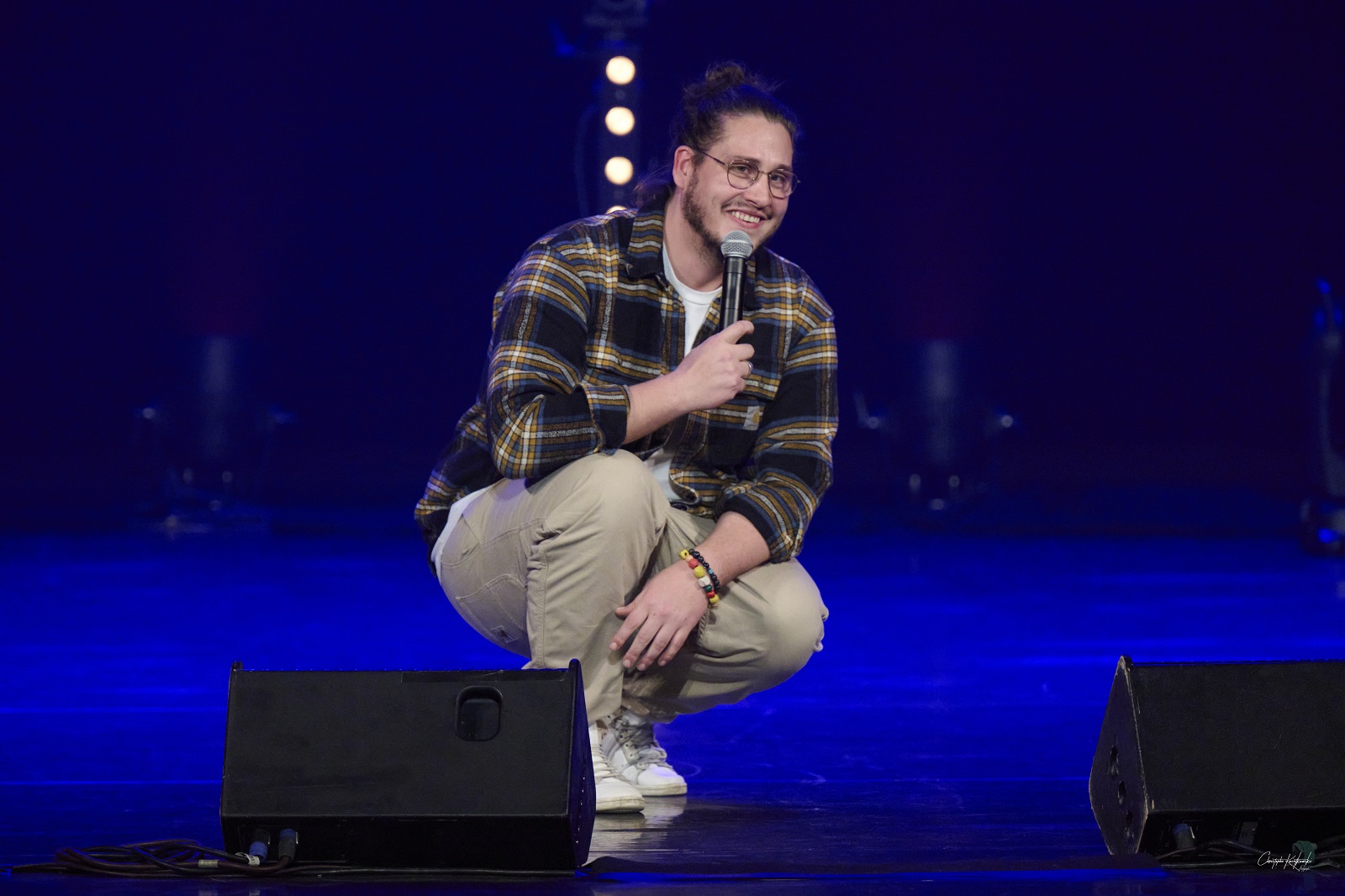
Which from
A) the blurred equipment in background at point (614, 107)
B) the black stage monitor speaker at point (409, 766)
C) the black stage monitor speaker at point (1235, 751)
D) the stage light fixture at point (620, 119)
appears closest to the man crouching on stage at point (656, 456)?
the black stage monitor speaker at point (409, 766)

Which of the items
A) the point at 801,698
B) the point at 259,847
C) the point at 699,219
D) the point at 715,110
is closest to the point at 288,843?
the point at 259,847

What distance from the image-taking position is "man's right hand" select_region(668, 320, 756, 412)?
5.87ft

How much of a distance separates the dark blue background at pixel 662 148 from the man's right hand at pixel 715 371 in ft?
18.3

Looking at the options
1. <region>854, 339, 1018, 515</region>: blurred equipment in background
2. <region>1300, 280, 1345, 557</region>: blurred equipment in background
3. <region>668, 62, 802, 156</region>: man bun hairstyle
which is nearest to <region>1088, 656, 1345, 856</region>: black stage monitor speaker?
<region>668, 62, 802, 156</region>: man bun hairstyle

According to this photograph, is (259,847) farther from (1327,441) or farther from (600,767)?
(1327,441)

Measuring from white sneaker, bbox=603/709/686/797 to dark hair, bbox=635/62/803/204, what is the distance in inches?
29.0

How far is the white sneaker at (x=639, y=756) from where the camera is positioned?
1925mm

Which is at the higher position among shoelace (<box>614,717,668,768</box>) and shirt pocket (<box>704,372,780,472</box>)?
shirt pocket (<box>704,372,780,472</box>)

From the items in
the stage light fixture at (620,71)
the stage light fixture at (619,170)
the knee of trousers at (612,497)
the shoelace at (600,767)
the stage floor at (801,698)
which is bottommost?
the stage floor at (801,698)

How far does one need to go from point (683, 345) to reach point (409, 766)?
32.3 inches

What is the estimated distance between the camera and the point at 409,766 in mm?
1388

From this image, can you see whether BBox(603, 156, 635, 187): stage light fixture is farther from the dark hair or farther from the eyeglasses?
the eyeglasses

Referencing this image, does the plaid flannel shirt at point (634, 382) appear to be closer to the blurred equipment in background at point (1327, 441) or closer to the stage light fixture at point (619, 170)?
the stage light fixture at point (619, 170)

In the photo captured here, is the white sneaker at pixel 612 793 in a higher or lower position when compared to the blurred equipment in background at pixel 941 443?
lower
